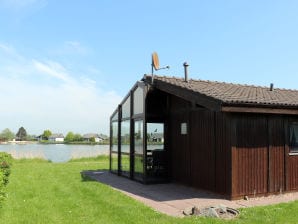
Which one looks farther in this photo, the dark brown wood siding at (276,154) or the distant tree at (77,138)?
the distant tree at (77,138)

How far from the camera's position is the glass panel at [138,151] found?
12.8 meters

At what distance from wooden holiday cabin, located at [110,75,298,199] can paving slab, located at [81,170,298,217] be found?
297 mm

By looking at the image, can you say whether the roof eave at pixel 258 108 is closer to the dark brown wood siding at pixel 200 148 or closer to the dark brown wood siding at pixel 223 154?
the dark brown wood siding at pixel 223 154

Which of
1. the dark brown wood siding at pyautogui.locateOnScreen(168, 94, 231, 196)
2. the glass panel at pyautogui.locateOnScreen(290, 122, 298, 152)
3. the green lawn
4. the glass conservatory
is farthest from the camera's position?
the glass conservatory

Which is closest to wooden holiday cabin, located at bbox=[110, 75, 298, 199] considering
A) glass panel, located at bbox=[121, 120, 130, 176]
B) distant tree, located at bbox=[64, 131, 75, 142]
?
glass panel, located at bbox=[121, 120, 130, 176]

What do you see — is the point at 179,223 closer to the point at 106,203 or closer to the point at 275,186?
the point at 106,203

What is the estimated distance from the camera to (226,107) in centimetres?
884

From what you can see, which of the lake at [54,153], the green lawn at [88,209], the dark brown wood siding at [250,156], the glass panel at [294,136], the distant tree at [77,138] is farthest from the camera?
the distant tree at [77,138]

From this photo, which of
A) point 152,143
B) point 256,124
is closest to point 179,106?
point 152,143

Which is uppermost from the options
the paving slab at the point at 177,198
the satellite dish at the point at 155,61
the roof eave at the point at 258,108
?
the satellite dish at the point at 155,61

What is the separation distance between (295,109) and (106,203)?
228 inches

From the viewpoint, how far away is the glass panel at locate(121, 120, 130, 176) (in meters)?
14.0

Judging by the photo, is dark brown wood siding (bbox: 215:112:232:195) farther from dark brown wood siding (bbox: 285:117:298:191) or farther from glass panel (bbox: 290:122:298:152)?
glass panel (bbox: 290:122:298:152)

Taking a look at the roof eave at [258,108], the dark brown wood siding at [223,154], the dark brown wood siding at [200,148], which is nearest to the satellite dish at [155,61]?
the dark brown wood siding at [200,148]
